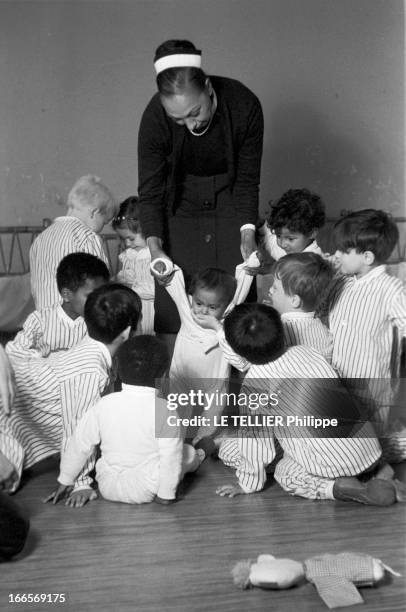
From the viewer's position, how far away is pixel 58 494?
7.55 feet

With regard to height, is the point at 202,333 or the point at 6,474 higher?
the point at 202,333

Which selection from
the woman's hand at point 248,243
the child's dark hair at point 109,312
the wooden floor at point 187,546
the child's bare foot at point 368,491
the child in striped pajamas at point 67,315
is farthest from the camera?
the woman's hand at point 248,243

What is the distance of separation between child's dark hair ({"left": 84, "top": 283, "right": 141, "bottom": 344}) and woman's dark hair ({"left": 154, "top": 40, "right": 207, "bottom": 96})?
579 mm

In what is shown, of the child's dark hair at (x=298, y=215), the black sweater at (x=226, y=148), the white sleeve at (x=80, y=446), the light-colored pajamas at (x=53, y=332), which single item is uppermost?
the black sweater at (x=226, y=148)

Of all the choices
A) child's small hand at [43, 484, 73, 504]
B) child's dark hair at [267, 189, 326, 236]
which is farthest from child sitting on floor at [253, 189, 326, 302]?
child's small hand at [43, 484, 73, 504]

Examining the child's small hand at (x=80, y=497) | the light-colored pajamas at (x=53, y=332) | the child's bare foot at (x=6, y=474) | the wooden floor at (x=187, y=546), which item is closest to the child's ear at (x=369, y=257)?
the wooden floor at (x=187, y=546)

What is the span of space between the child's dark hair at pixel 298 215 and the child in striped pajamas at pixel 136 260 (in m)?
0.67

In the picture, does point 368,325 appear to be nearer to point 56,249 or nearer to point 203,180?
point 203,180

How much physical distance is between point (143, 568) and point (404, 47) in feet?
10.7

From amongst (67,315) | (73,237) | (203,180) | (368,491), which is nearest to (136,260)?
(73,237)

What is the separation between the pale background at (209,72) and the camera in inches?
169

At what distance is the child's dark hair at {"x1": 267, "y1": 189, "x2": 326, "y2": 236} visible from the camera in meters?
2.93

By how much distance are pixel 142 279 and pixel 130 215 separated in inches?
10.1

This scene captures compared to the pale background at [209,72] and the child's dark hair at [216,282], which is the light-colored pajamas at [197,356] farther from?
the pale background at [209,72]
